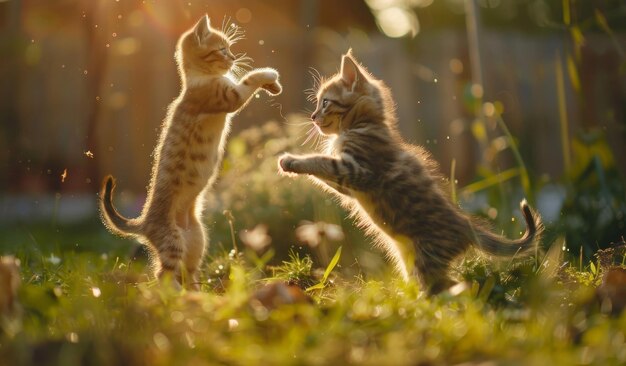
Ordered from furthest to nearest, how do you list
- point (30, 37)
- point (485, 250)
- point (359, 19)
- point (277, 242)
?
point (359, 19), point (30, 37), point (277, 242), point (485, 250)

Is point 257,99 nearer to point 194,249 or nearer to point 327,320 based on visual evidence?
point 194,249

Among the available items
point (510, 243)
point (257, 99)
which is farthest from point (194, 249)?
point (257, 99)

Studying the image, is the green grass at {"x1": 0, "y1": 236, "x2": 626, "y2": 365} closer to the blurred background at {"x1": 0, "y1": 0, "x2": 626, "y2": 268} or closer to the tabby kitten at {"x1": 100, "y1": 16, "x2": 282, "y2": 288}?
the tabby kitten at {"x1": 100, "y1": 16, "x2": 282, "y2": 288}

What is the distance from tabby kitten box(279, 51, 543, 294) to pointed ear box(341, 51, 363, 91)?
298 mm

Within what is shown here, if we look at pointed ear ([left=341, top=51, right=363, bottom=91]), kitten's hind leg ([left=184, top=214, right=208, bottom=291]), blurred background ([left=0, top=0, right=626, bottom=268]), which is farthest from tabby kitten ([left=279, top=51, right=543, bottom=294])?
blurred background ([left=0, top=0, right=626, bottom=268])

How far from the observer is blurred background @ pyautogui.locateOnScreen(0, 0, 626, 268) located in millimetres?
6637

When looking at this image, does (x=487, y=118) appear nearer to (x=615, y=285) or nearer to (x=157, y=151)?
(x=157, y=151)

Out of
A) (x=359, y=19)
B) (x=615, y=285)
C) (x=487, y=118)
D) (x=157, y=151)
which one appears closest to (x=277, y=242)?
(x=157, y=151)

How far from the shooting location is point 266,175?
6562 millimetres

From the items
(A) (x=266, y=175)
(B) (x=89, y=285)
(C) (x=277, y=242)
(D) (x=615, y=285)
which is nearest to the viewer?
(D) (x=615, y=285)

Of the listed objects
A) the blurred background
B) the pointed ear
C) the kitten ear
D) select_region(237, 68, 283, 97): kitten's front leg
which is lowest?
the blurred background

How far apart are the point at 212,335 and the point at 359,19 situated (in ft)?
37.1

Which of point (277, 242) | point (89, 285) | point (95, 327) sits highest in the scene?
point (95, 327)

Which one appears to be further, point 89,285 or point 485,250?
point 485,250
